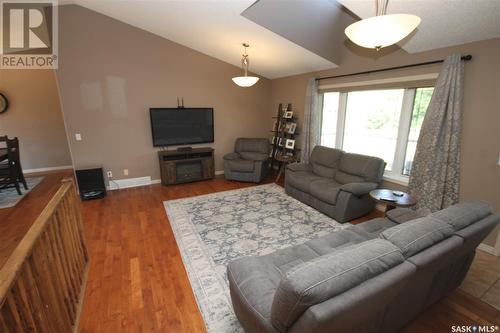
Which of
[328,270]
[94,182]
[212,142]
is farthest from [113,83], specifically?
[328,270]

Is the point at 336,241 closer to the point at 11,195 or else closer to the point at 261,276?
the point at 261,276

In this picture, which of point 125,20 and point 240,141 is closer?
point 125,20

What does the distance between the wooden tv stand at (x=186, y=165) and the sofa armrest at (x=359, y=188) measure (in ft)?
9.72

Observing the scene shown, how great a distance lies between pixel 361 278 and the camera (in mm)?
1132

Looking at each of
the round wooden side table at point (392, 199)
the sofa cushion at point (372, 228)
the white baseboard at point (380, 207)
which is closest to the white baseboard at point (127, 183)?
the sofa cushion at point (372, 228)

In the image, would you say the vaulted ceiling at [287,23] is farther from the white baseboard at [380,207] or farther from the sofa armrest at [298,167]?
the white baseboard at [380,207]

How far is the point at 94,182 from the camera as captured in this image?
4.25 m

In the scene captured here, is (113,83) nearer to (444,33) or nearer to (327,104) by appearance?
(327,104)

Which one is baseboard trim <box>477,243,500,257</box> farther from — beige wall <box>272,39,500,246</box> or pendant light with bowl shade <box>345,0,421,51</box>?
pendant light with bowl shade <box>345,0,421,51</box>

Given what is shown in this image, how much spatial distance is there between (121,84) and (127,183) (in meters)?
1.95

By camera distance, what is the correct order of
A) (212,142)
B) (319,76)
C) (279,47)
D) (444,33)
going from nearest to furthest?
(444,33)
(279,47)
(319,76)
(212,142)

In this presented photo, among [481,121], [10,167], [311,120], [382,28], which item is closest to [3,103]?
[10,167]

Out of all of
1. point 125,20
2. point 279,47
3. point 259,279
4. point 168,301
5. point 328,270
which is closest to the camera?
point 328,270

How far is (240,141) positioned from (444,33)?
3.98m
